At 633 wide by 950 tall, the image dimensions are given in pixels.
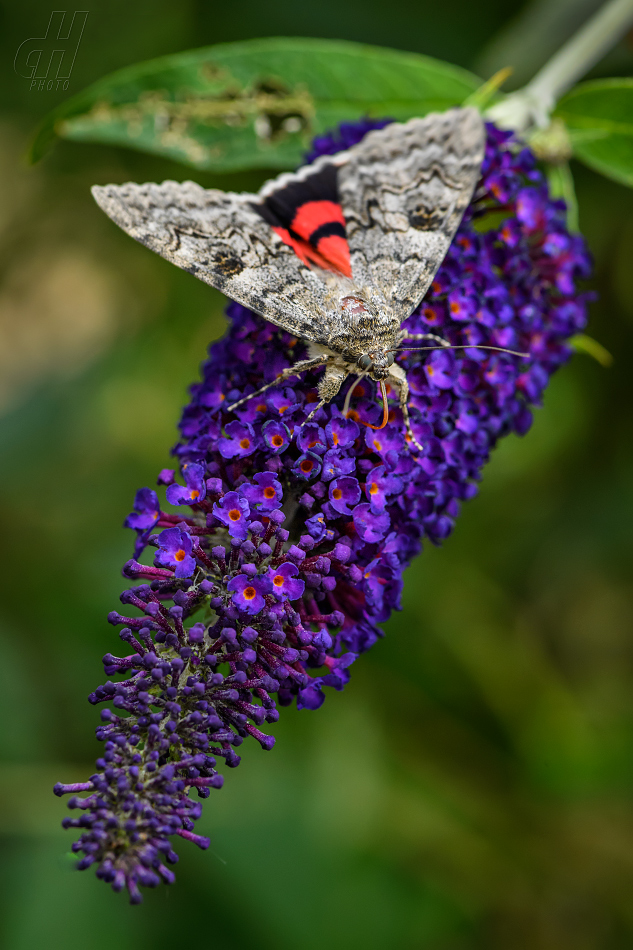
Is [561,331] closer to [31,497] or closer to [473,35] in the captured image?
[473,35]

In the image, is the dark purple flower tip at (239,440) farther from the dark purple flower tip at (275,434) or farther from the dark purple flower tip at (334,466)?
the dark purple flower tip at (334,466)

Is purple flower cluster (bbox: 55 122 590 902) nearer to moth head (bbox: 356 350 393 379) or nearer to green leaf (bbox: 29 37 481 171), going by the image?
moth head (bbox: 356 350 393 379)

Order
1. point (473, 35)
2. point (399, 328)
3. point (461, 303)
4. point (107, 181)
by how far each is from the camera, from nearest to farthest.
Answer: point (399, 328) → point (461, 303) → point (473, 35) → point (107, 181)

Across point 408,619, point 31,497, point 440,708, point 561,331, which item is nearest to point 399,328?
point 561,331

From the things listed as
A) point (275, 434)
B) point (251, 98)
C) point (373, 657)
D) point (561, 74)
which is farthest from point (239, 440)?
point (561, 74)

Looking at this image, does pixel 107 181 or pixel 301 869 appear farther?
pixel 107 181

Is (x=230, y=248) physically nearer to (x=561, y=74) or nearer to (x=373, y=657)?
(x=561, y=74)

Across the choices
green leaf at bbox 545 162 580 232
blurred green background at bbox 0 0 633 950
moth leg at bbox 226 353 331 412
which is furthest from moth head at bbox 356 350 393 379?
blurred green background at bbox 0 0 633 950
